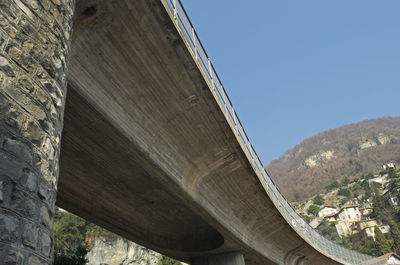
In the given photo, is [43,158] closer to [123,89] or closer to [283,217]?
[123,89]

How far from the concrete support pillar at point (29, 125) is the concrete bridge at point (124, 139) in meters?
0.01

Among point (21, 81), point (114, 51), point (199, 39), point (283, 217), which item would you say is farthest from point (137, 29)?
point (283, 217)

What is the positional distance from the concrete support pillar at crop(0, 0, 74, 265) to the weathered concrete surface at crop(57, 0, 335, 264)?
3207mm

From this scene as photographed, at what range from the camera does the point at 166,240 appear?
644 inches

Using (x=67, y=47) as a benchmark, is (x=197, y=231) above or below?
above

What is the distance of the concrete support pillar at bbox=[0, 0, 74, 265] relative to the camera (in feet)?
9.53

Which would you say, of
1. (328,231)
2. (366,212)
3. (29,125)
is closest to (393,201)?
(366,212)

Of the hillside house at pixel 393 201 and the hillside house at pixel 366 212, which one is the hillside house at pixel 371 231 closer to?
the hillside house at pixel 393 201

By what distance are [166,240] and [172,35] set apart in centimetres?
1054

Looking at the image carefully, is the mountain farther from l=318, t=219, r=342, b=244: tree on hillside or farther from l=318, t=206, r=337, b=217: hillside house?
l=318, t=219, r=342, b=244: tree on hillside

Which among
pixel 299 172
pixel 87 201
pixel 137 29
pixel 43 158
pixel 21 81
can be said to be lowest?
pixel 43 158

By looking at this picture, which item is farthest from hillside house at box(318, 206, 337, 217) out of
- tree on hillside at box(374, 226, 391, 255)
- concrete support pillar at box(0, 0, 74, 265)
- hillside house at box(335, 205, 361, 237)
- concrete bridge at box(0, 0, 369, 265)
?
concrete support pillar at box(0, 0, 74, 265)

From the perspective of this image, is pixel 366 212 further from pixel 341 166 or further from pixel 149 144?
pixel 149 144

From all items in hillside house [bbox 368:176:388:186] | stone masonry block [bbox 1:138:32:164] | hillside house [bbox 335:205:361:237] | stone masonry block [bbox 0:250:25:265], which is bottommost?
stone masonry block [bbox 0:250:25:265]
